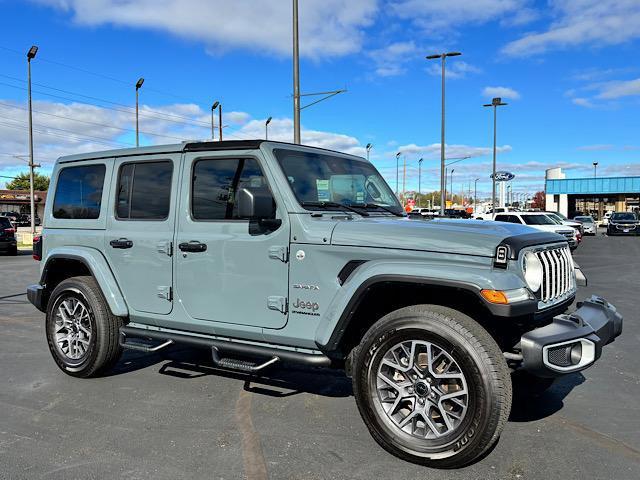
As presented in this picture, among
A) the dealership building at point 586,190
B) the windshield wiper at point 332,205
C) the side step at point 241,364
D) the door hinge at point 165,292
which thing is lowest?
the side step at point 241,364

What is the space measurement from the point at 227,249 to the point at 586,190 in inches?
2707

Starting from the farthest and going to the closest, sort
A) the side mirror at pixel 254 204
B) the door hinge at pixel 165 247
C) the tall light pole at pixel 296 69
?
1. the tall light pole at pixel 296 69
2. the door hinge at pixel 165 247
3. the side mirror at pixel 254 204

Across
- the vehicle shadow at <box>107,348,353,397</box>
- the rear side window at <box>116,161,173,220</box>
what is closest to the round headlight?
the vehicle shadow at <box>107,348,353,397</box>

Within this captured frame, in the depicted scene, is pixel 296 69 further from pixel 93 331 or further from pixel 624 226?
pixel 624 226

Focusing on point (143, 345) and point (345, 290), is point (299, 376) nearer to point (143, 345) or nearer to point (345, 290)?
point (143, 345)

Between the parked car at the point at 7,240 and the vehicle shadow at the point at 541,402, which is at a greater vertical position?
the parked car at the point at 7,240

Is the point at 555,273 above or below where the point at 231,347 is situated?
above

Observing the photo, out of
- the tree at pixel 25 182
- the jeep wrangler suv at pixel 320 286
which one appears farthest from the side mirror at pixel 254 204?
the tree at pixel 25 182

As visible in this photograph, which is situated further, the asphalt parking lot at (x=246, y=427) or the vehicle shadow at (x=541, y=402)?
the vehicle shadow at (x=541, y=402)

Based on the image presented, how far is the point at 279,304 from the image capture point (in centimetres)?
→ 381

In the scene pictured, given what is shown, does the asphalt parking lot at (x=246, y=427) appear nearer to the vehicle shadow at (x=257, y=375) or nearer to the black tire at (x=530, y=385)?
the vehicle shadow at (x=257, y=375)

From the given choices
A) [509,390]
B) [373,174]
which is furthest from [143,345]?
[509,390]

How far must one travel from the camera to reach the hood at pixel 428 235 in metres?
3.23

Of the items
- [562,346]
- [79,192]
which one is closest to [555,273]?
[562,346]
